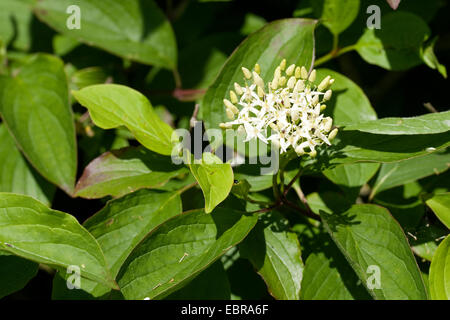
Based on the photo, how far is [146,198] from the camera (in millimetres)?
1477

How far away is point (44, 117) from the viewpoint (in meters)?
1.75

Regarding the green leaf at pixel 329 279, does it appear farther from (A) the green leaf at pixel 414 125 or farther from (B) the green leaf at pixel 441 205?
(A) the green leaf at pixel 414 125

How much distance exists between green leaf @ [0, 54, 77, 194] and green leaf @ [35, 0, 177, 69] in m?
0.17

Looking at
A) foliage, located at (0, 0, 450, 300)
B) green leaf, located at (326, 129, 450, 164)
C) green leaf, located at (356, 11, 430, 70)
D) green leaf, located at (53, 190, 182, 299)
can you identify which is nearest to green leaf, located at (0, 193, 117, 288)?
foliage, located at (0, 0, 450, 300)

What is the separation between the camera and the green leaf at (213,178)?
118cm

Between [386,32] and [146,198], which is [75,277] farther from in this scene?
[386,32]

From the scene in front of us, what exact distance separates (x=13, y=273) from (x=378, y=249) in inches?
39.0

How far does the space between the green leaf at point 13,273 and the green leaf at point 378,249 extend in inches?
32.3

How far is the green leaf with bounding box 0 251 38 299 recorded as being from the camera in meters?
1.35

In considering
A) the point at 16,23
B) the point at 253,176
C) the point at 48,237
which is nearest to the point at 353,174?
the point at 253,176

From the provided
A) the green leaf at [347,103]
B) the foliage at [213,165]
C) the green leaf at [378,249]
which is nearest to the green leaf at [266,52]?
the foliage at [213,165]

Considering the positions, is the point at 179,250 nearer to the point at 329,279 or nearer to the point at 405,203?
the point at 329,279
